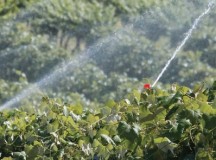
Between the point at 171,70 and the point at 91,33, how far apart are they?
202 centimetres

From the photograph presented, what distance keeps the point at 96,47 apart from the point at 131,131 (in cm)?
744

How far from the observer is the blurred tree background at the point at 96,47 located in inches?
334

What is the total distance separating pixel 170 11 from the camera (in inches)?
380

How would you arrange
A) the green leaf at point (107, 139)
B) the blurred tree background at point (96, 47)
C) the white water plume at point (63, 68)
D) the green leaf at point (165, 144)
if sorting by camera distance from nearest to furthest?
the green leaf at point (165, 144) < the green leaf at point (107, 139) < the white water plume at point (63, 68) < the blurred tree background at point (96, 47)

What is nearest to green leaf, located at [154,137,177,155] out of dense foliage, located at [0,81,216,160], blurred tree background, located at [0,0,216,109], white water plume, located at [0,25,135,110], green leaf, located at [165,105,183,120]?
dense foliage, located at [0,81,216,160]

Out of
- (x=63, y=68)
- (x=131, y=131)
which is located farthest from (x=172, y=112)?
(x=63, y=68)

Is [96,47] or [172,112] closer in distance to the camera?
[172,112]

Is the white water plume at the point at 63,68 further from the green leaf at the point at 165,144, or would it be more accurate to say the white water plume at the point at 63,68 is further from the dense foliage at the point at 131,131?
the green leaf at the point at 165,144

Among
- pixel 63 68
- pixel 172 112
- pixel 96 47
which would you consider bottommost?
pixel 96 47

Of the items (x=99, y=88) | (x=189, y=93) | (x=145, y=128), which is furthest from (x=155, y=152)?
(x=99, y=88)

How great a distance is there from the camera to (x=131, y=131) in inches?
96.1

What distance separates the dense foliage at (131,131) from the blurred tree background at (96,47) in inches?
205

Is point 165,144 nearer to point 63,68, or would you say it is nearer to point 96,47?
point 63,68

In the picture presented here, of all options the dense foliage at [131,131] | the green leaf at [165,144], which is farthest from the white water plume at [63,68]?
the green leaf at [165,144]
